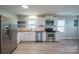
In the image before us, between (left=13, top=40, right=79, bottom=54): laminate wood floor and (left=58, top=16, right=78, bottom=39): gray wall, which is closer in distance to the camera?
(left=13, top=40, right=79, bottom=54): laminate wood floor

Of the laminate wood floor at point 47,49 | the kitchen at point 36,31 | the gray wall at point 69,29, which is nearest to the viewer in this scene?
the laminate wood floor at point 47,49

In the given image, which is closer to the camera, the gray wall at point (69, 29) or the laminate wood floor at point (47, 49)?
the laminate wood floor at point (47, 49)

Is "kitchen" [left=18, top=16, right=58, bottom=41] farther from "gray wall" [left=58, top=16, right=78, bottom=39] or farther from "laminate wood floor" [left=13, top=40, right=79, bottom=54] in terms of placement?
"laminate wood floor" [left=13, top=40, right=79, bottom=54]

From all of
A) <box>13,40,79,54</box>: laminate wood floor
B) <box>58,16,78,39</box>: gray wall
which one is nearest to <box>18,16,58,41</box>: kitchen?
<box>58,16,78,39</box>: gray wall

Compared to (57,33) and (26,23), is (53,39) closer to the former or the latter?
(57,33)

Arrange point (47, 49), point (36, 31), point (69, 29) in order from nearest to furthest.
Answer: point (47, 49) < point (36, 31) < point (69, 29)

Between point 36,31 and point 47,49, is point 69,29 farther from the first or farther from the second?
point 47,49

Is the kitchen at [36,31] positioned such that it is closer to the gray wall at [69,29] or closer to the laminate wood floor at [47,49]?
the gray wall at [69,29]

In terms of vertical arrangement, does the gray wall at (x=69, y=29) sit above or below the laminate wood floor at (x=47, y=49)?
above

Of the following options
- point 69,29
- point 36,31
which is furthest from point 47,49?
point 69,29

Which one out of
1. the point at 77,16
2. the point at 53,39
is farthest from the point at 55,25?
the point at 77,16

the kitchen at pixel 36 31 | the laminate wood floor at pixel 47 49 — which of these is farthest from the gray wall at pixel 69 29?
the laminate wood floor at pixel 47 49

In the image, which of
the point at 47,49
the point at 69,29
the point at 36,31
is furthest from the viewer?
the point at 69,29

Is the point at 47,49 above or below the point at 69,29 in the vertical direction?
below
